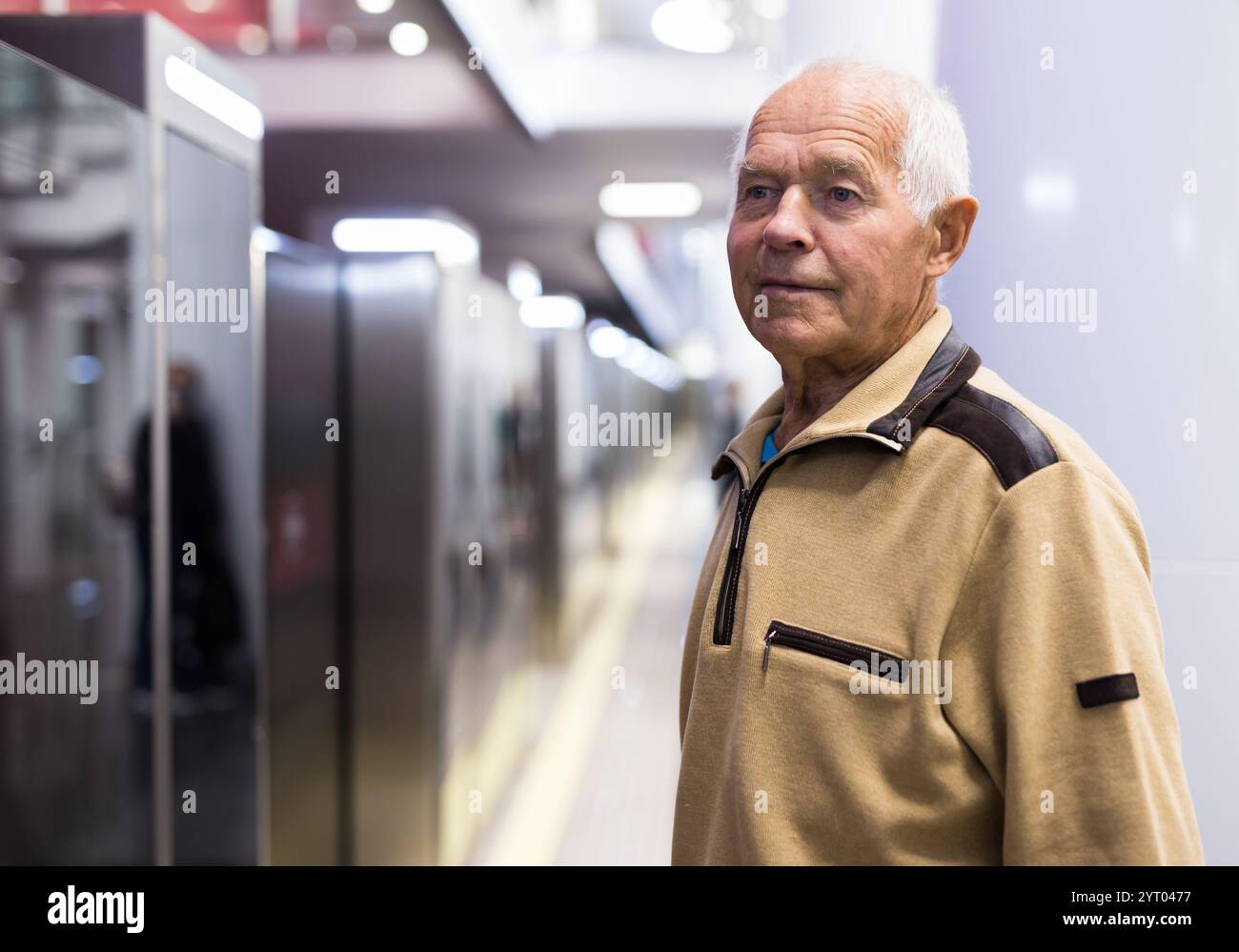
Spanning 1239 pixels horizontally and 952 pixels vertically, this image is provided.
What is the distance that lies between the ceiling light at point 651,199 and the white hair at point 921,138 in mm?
5294

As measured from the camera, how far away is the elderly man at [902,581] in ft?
3.24

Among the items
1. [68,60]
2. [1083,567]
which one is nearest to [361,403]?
[68,60]

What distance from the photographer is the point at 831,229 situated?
1.16m

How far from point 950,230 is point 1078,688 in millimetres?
553

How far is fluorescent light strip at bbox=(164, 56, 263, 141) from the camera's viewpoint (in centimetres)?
220

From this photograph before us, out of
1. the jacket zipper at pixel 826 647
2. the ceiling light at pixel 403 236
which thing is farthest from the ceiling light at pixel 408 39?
the jacket zipper at pixel 826 647

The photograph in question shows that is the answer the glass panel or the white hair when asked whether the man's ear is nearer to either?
the white hair

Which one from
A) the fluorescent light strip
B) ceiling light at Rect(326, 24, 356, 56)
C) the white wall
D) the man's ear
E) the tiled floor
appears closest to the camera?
the man's ear

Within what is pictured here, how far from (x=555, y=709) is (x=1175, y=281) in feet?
16.3

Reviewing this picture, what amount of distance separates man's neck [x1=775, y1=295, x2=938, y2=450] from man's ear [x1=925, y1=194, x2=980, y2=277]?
→ 44 mm

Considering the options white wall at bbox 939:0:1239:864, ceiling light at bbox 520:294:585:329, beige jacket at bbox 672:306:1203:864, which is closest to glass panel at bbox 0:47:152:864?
beige jacket at bbox 672:306:1203:864

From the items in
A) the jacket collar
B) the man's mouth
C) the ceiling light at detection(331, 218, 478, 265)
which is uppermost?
the ceiling light at detection(331, 218, 478, 265)
